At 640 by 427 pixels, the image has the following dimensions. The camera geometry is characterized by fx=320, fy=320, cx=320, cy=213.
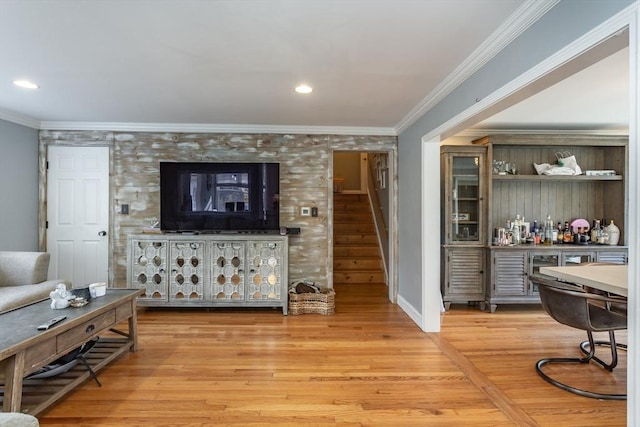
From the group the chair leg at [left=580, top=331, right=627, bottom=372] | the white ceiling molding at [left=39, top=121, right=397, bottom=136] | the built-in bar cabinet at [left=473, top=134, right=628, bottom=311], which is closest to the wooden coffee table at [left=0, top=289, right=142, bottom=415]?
the white ceiling molding at [left=39, top=121, right=397, bottom=136]

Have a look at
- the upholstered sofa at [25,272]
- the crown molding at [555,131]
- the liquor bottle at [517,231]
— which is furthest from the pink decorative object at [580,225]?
the upholstered sofa at [25,272]

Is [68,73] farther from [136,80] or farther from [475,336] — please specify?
[475,336]

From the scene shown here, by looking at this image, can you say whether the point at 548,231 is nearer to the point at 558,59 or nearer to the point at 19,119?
the point at 558,59

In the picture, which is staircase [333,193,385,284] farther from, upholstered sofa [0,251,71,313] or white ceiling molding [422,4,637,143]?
upholstered sofa [0,251,71,313]

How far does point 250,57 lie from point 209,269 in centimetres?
245

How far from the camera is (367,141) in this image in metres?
4.26

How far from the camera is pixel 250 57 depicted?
2.28m

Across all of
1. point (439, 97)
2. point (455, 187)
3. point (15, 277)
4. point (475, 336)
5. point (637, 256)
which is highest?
point (439, 97)

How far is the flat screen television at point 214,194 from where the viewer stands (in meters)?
3.97

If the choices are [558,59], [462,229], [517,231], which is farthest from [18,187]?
[517,231]

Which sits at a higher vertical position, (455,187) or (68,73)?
(68,73)

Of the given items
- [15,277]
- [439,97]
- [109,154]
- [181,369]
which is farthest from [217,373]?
[109,154]

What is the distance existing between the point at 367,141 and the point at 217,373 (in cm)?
317

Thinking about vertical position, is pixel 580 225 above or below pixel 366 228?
above
